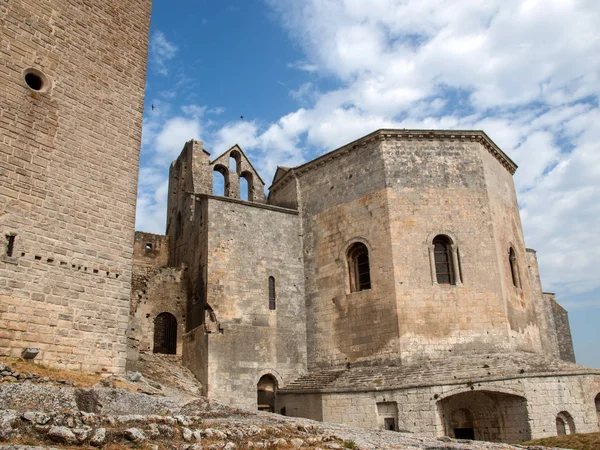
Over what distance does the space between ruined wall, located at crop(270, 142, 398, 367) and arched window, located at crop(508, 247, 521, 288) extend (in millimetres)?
4640

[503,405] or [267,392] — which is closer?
[503,405]

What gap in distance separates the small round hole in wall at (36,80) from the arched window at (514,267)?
15.1m

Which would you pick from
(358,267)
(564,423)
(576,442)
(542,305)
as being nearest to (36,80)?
(358,267)

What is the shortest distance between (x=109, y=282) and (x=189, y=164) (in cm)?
1163

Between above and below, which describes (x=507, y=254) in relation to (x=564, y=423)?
above

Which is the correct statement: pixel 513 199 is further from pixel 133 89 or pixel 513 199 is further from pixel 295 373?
pixel 133 89

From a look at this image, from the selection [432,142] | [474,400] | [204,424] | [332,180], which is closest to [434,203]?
[432,142]

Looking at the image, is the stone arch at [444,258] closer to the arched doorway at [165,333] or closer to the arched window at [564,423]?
the arched window at [564,423]

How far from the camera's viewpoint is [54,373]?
10.6 metres

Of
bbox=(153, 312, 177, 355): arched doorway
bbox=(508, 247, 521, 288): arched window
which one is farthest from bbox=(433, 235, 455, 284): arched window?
bbox=(153, 312, 177, 355): arched doorway

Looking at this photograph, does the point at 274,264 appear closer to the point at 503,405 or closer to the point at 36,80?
the point at 503,405

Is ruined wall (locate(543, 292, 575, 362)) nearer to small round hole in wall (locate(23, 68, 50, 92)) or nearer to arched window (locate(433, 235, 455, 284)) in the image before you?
arched window (locate(433, 235, 455, 284))

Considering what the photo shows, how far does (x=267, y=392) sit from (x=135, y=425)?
11322 mm

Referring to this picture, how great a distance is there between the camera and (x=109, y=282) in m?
12.5
